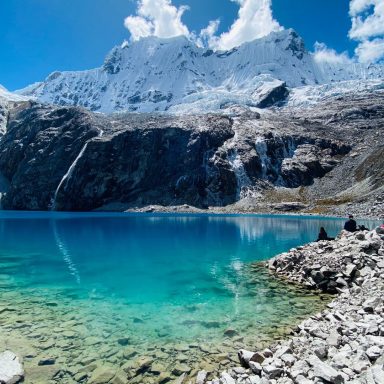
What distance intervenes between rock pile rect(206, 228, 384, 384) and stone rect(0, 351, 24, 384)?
6756mm

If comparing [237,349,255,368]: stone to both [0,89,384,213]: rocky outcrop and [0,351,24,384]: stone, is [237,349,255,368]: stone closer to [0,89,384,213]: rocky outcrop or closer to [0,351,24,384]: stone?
[0,351,24,384]: stone

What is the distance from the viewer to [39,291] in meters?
24.2

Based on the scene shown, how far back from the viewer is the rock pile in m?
9.80

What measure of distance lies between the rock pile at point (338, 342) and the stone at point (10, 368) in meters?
6.76

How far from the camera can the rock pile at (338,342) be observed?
9.80 meters

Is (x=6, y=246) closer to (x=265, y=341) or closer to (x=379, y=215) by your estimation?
(x=265, y=341)

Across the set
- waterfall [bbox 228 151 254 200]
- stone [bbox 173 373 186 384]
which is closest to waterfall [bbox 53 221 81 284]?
stone [bbox 173 373 186 384]

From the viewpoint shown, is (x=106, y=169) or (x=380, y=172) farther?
(x=106, y=169)

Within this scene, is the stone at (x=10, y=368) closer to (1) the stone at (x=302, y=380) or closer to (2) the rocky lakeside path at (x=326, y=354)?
(2) the rocky lakeside path at (x=326, y=354)

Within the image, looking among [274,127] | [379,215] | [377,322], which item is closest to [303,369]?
[377,322]

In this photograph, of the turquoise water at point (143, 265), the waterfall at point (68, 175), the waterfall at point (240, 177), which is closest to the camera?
the turquoise water at point (143, 265)

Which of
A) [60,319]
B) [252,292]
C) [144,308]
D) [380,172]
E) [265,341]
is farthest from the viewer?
[380,172]

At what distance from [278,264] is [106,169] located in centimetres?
16098

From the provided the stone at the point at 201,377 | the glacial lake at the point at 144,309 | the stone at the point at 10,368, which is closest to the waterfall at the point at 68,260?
the glacial lake at the point at 144,309
